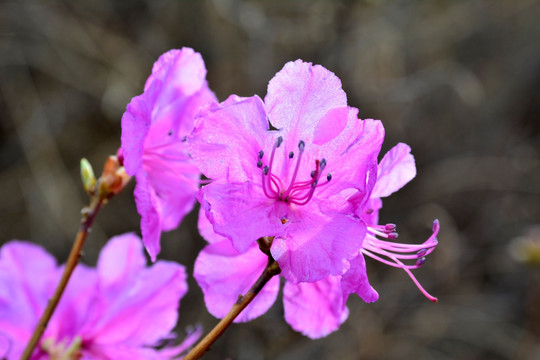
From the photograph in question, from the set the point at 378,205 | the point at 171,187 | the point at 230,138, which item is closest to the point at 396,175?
the point at 378,205

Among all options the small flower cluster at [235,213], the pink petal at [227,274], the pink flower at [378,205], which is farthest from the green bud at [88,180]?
the pink flower at [378,205]

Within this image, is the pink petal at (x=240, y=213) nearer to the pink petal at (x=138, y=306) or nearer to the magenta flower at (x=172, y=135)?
the magenta flower at (x=172, y=135)

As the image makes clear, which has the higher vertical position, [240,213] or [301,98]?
[301,98]

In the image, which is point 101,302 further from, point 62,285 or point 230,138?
point 230,138

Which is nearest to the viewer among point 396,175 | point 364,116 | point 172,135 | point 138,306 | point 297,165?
point 297,165

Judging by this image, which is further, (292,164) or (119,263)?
(119,263)

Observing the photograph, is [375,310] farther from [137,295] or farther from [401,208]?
[137,295]

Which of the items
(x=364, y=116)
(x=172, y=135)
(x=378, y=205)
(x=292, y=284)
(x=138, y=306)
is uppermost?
(x=172, y=135)
